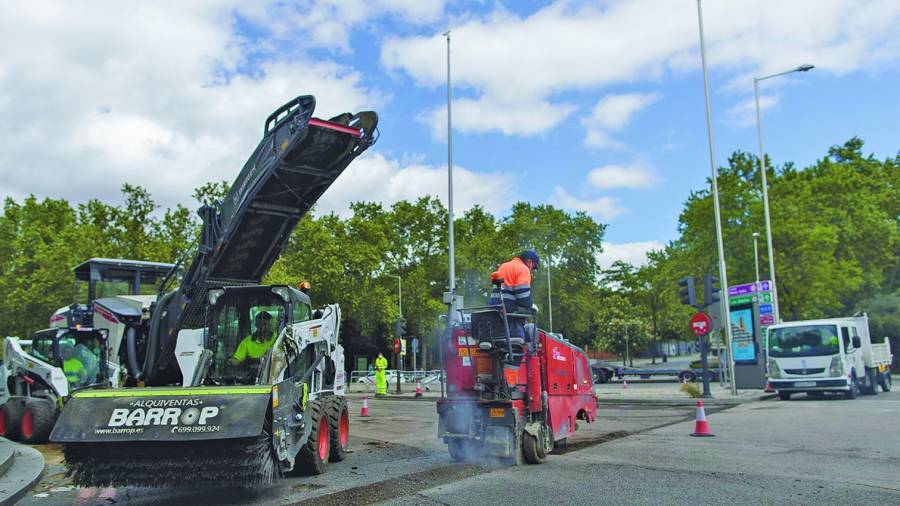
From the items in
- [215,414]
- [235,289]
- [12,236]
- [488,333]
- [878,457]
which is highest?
[12,236]

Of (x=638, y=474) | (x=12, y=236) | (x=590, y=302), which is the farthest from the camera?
(x=590, y=302)

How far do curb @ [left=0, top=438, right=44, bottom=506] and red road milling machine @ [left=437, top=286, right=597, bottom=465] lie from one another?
16.4 ft

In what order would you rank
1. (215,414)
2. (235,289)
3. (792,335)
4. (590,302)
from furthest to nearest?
(590,302) < (792,335) < (235,289) < (215,414)

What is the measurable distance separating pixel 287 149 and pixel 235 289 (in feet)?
6.29

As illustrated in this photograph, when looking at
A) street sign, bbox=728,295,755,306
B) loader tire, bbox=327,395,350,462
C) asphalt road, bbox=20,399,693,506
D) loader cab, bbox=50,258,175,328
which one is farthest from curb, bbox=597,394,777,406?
loader cab, bbox=50,258,175,328

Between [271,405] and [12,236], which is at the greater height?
[12,236]

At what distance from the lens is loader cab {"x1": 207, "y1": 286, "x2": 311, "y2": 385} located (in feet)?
27.9

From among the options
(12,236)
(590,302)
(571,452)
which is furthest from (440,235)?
(571,452)

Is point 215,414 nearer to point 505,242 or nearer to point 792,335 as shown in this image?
point 792,335

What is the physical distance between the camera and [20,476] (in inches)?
340

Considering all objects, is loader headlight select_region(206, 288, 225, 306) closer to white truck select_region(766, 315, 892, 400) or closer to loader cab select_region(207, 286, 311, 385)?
loader cab select_region(207, 286, 311, 385)

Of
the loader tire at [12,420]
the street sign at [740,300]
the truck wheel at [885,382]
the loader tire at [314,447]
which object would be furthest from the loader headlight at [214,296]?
the truck wheel at [885,382]

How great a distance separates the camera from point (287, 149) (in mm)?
8984

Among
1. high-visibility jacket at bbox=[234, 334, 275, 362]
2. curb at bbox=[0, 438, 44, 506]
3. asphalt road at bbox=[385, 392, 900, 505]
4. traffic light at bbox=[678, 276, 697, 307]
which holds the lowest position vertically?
asphalt road at bbox=[385, 392, 900, 505]
